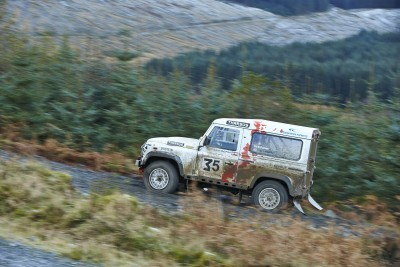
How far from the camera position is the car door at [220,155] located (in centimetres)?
1369

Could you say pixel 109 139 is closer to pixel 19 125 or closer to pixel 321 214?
pixel 19 125

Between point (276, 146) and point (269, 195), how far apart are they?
3.36ft

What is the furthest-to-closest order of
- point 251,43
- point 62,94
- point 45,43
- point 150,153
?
point 251,43
point 45,43
point 62,94
point 150,153

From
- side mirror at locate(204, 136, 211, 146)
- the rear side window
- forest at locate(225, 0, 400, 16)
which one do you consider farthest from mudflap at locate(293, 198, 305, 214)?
forest at locate(225, 0, 400, 16)

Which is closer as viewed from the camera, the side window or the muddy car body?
the muddy car body

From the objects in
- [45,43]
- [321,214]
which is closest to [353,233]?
[321,214]

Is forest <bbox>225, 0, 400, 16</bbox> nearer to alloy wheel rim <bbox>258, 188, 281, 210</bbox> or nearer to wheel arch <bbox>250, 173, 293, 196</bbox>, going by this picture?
wheel arch <bbox>250, 173, 293, 196</bbox>

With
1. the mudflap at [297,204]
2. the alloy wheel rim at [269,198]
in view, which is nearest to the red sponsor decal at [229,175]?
the alloy wheel rim at [269,198]

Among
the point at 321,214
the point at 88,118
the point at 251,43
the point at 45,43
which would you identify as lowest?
the point at 321,214

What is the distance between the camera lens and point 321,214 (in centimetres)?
1402

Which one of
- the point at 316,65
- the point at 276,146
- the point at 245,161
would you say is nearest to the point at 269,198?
the point at 245,161

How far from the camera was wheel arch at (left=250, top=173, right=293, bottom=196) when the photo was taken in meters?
13.3

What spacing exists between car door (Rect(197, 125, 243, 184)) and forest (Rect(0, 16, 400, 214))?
3.16 metres

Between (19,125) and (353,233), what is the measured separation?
35.2 feet
